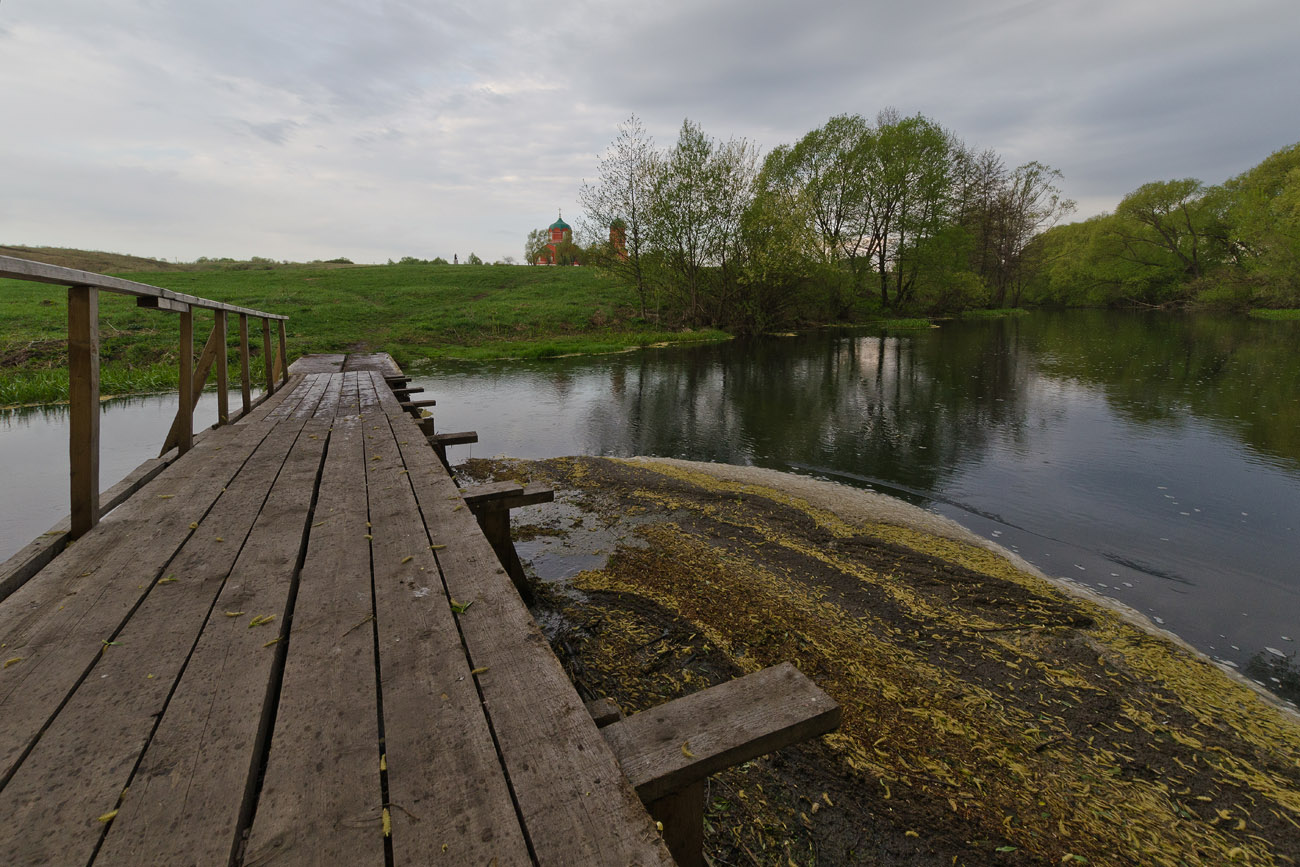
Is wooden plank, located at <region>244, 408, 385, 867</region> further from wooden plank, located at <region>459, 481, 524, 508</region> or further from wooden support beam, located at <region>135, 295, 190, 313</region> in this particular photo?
wooden support beam, located at <region>135, 295, 190, 313</region>

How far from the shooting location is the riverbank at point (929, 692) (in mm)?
2410

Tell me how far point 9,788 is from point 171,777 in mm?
331

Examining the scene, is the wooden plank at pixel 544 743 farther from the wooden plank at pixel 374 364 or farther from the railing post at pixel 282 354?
the railing post at pixel 282 354

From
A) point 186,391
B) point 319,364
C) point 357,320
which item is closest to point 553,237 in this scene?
point 357,320

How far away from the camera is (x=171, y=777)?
1.39 metres

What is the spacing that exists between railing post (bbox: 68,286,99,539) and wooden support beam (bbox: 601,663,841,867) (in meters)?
2.90

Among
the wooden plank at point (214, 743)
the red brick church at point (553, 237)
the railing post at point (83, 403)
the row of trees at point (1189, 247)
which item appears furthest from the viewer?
the red brick church at point (553, 237)

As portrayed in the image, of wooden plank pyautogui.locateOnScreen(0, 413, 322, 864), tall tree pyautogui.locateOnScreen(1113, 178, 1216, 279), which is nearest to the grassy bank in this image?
wooden plank pyautogui.locateOnScreen(0, 413, 322, 864)

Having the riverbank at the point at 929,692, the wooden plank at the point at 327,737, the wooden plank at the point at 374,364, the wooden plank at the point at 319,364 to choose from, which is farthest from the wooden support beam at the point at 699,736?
the wooden plank at the point at 319,364

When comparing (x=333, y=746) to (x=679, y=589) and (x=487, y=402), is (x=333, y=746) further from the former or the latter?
(x=487, y=402)

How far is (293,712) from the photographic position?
163cm

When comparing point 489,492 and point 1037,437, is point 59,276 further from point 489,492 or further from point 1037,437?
point 1037,437

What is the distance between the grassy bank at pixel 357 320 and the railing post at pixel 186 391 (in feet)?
34.1

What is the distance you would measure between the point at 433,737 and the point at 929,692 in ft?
8.85
